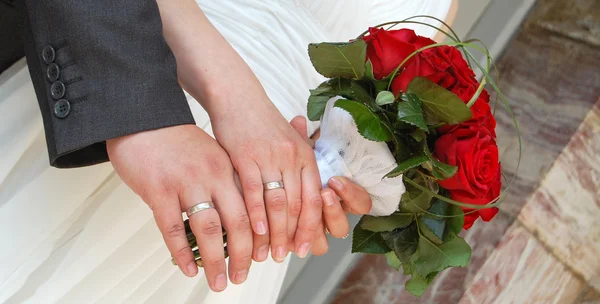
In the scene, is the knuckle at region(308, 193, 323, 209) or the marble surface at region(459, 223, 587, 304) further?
the marble surface at region(459, 223, 587, 304)

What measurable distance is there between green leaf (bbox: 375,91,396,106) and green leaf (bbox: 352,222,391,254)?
17cm

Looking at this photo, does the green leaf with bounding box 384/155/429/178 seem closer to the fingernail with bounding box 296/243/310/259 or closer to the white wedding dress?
the fingernail with bounding box 296/243/310/259

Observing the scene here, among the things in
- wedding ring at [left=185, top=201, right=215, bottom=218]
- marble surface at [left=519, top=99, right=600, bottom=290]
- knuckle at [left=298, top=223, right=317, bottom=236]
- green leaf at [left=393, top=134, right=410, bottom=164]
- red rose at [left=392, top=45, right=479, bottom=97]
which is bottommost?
marble surface at [left=519, top=99, right=600, bottom=290]

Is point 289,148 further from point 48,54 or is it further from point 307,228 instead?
point 48,54

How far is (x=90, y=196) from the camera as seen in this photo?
617 millimetres

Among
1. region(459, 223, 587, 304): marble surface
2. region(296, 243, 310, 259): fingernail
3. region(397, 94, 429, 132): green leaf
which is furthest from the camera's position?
region(459, 223, 587, 304): marble surface

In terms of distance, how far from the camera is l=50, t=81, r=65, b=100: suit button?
1.66ft

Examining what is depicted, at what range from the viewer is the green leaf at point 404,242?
596mm

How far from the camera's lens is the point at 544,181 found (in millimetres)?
1456

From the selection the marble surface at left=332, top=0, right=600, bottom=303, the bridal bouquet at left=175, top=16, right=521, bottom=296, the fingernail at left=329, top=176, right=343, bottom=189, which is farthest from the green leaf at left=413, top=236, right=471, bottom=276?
the marble surface at left=332, top=0, right=600, bottom=303

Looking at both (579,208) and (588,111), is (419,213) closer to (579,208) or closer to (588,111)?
(579,208)

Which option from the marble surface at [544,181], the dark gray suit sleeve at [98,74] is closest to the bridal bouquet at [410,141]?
the dark gray suit sleeve at [98,74]

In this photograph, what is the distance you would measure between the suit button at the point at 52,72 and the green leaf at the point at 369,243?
0.36m

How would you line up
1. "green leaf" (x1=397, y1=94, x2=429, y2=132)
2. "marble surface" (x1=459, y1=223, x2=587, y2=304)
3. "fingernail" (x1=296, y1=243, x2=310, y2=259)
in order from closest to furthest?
"green leaf" (x1=397, y1=94, x2=429, y2=132) < "fingernail" (x1=296, y1=243, x2=310, y2=259) < "marble surface" (x1=459, y1=223, x2=587, y2=304)
